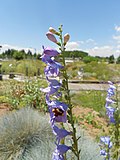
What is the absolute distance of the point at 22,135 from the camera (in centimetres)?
359

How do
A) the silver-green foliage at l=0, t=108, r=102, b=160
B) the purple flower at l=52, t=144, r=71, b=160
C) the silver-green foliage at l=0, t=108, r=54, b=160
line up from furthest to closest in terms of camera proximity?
1. the silver-green foliage at l=0, t=108, r=54, b=160
2. the silver-green foliage at l=0, t=108, r=102, b=160
3. the purple flower at l=52, t=144, r=71, b=160

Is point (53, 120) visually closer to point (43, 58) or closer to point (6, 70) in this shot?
point (43, 58)

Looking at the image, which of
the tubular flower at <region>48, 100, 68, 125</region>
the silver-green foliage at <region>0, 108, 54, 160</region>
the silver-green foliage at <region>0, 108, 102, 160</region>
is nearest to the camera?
the tubular flower at <region>48, 100, 68, 125</region>

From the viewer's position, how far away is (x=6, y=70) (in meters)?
26.3

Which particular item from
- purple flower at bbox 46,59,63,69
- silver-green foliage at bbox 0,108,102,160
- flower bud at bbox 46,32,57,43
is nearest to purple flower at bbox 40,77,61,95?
purple flower at bbox 46,59,63,69

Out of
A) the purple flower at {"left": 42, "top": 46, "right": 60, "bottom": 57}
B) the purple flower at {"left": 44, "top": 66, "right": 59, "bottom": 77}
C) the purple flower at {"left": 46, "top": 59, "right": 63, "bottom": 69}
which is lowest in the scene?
the purple flower at {"left": 44, "top": 66, "right": 59, "bottom": 77}

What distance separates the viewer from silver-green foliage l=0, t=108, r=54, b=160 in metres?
3.30

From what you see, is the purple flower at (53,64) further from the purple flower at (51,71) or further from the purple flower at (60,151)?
the purple flower at (60,151)

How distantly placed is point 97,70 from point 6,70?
10083 mm

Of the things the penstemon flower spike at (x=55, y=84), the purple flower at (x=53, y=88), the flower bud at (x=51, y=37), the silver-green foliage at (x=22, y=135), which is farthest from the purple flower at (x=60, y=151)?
the silver-green foliage at (x=22, y=135)

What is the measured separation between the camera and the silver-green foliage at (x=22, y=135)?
3.30 m

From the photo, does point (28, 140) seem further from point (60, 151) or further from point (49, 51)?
point (49, 51)

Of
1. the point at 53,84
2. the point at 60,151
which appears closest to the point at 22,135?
the point at 60,151

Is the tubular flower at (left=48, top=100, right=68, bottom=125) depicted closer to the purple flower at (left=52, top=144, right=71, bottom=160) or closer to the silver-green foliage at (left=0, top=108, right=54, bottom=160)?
the purple flower at (left=52, top=144, right=71, bottom=160)
